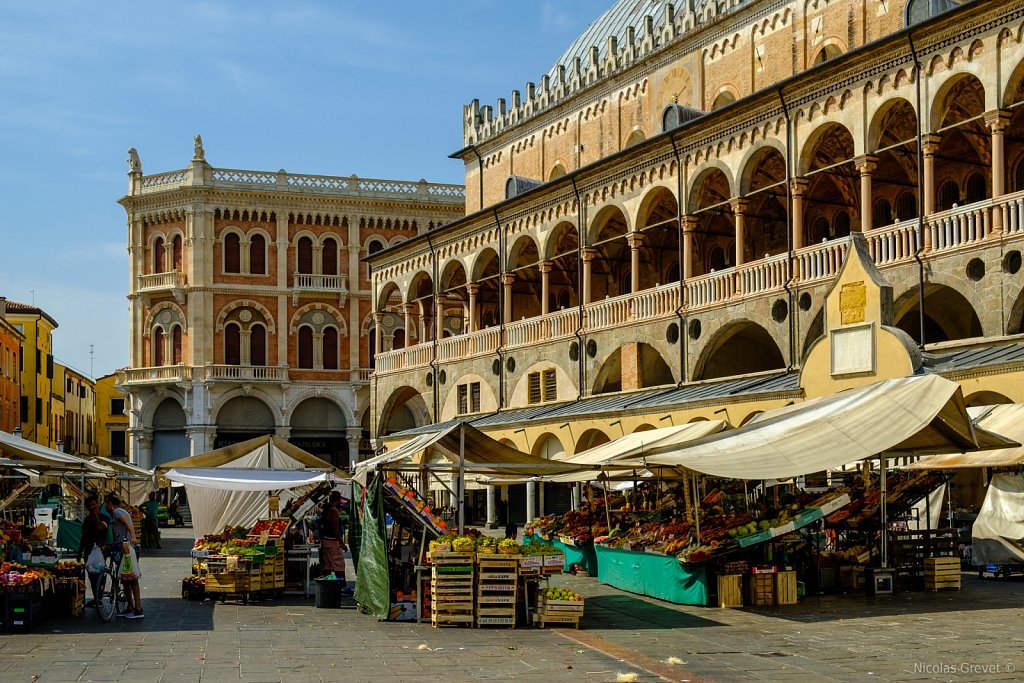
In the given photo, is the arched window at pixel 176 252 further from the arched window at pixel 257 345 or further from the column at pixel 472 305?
the column at pixel 472 305

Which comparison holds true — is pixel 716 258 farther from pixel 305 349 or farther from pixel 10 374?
pixel 10 374

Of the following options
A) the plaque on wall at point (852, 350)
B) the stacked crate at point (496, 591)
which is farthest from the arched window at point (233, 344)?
the stacked crate at point (496, 591)

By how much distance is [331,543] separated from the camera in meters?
19.5

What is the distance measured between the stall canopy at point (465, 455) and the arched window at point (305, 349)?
46662 millimetres

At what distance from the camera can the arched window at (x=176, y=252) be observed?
210 feet

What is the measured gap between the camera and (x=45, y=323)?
78375 millimetres

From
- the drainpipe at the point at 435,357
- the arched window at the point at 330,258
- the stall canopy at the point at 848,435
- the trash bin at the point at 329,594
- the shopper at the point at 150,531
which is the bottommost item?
the trash bin at the point at 329,594

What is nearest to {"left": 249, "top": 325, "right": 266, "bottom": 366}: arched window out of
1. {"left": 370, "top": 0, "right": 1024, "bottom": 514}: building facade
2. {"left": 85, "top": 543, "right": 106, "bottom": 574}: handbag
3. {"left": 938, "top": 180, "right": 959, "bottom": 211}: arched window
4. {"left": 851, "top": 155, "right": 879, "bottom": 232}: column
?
{"left": 370, "top": 0, "right": 1024, "bottom": 514}: building facade

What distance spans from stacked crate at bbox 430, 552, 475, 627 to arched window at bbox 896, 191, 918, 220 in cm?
1899

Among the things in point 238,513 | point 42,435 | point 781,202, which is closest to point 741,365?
point 781,202

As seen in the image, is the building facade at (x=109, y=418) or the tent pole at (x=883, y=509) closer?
the tent pole at (x=883, y=509)

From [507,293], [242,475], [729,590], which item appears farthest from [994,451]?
[507,293]

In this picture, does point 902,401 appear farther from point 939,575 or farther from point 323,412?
point 323,412

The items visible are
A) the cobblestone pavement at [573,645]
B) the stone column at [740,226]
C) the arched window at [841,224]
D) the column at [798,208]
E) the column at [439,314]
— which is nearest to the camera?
the cobblestone pavement at [573,645]
